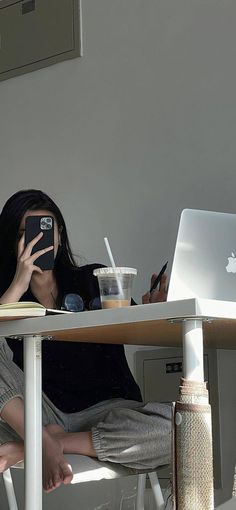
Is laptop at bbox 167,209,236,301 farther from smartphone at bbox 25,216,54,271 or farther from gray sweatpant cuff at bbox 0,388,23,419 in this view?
smartphone at bbox 25,216,54,271

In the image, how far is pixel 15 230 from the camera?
2496 mm

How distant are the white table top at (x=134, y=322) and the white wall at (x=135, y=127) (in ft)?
3.58

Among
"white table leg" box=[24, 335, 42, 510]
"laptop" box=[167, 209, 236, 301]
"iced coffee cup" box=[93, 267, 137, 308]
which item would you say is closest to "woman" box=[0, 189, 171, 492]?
"white table leg" box=[24, 335, 42, 510]

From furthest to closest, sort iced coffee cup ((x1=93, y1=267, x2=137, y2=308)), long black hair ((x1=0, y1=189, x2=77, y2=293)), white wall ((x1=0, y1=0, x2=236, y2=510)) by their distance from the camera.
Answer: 1. white wall ((x1=0, y1=0, x2=236, y2=510))
2. long black hair ((x1=0, y1=189, x2=77, y2=293))
3. iced coffee cup ((x1=93, y1=267, x2=137, y2=308))

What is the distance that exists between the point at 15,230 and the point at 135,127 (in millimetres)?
738

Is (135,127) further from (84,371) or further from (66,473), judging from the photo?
(66,473)

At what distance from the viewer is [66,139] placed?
3.23m

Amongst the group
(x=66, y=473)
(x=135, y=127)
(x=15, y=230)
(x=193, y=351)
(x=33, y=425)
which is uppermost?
(x=135, y=127)

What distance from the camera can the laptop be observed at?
1.47 metres

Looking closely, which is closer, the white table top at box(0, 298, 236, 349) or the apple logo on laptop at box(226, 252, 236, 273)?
the white table top at box(0, 298, 236, 349)

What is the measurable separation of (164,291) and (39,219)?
517 mm

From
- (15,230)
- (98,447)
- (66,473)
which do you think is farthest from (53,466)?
(15,230)

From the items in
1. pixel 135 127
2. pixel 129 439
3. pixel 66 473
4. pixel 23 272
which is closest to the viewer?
A: pixel 66 473

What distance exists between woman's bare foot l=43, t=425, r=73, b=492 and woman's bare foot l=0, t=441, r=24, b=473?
7 cm
